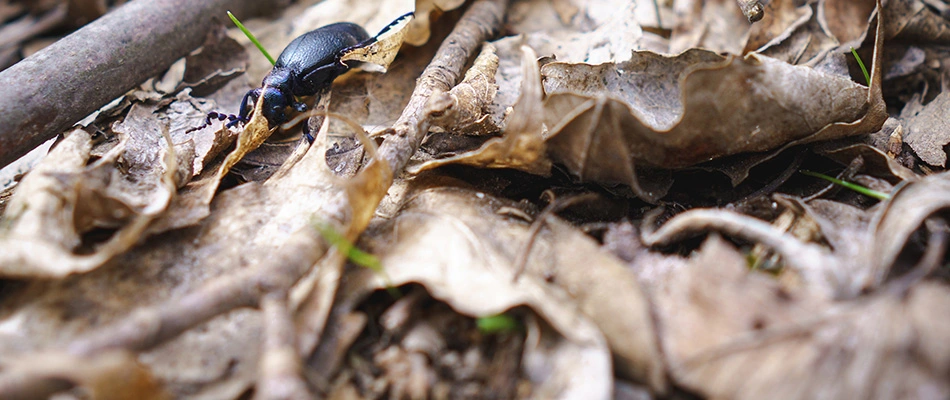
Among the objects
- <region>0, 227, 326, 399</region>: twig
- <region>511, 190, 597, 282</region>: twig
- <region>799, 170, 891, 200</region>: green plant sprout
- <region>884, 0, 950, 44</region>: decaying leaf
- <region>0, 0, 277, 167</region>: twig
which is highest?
<region>0, 0, 277, 167</region>: twig

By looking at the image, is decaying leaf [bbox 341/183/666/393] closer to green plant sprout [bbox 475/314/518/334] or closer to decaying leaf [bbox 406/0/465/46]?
green plant sprout [bbox 475/314/518/334]

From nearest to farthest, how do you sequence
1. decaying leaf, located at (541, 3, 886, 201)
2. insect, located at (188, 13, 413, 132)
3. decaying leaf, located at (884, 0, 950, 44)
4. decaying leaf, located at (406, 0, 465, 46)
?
decaying leaf, located at (541, 3, 886, 201) < decaying leaf, located at (884, 0, 950, 44) < decaying leaf, located at (406, 0, 465, 46) < insect, located at (188, 13, 413, 132)

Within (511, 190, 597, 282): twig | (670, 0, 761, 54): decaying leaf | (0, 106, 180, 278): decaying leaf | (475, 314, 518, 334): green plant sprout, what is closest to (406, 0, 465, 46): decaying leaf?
(670, 0, 761, 54): decaying leaf

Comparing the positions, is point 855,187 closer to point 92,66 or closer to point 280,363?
point 280,363

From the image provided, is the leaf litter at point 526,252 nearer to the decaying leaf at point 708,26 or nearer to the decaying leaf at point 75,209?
the decaying leaf at point 75,209

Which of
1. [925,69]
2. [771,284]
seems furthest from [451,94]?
[925,69]

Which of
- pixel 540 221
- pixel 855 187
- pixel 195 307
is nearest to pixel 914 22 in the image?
pixel 855 187

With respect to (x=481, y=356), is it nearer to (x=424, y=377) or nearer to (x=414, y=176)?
(x=424, y=377)
